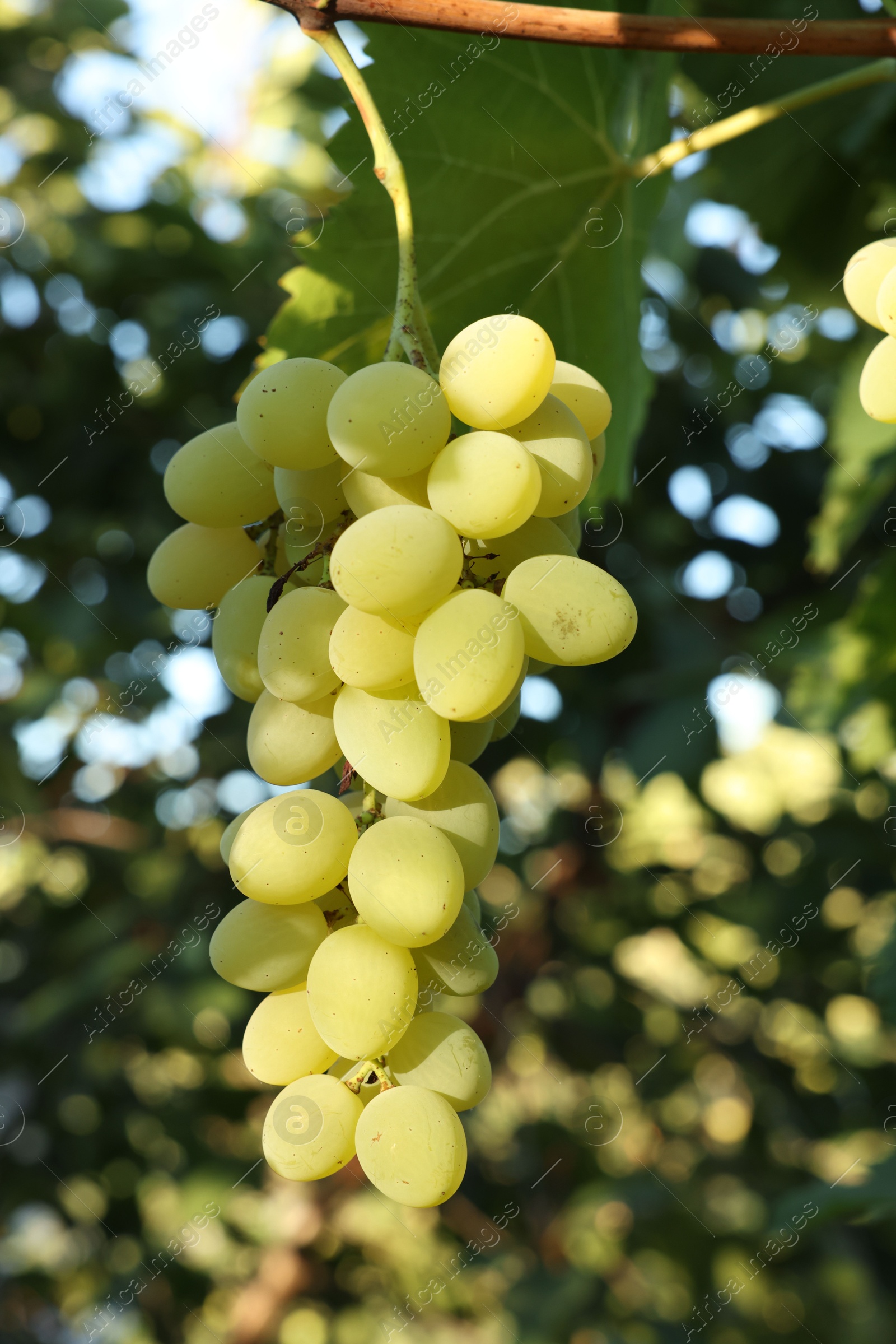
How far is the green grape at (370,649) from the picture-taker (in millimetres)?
425

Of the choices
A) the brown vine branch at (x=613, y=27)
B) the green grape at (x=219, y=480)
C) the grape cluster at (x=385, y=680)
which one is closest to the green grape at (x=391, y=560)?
the grape cluster at (x=385, y=680)

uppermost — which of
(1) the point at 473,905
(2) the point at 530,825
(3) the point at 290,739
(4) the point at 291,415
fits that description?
(4) the point at 291,415

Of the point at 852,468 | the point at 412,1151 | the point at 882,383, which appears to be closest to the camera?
the point at 412,1151

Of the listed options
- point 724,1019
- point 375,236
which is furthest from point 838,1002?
point 375,236

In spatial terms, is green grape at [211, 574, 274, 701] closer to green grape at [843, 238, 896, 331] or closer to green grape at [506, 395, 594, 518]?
green grape at [506, 395, 594, 518]

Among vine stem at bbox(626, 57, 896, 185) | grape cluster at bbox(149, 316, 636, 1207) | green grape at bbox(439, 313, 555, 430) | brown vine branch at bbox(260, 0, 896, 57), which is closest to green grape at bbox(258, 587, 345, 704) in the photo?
grape cluster at bbox(149, 316, 636, 1207)

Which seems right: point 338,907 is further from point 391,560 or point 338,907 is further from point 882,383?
point 882,383

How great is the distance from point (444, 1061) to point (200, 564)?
27 centimetres

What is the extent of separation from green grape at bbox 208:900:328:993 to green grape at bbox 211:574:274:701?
105mm

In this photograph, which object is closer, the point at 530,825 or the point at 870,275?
the point at 870,275

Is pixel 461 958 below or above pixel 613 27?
below

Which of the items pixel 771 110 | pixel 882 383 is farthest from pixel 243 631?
pixel 771 110

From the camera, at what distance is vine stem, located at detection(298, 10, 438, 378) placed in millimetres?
450

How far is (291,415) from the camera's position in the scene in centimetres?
44
